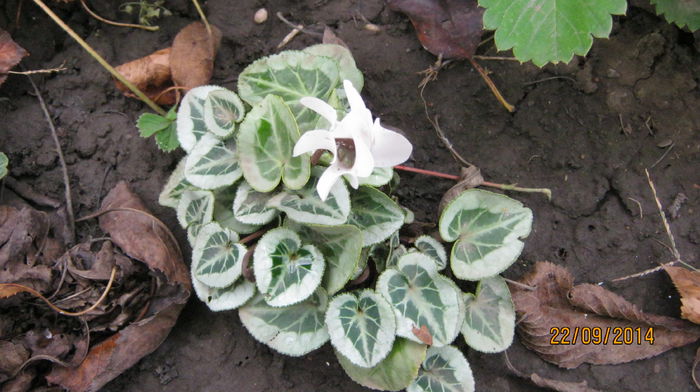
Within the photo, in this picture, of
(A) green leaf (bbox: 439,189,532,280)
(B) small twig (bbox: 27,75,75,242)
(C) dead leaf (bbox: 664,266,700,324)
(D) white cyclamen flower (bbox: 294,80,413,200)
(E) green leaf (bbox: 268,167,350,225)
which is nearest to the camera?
(D) white cyclamen flower (bbox: 294,80,413,200)

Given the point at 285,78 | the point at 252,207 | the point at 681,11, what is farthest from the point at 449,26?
the point at 252,207

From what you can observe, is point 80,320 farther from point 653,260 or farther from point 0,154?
point 653,260

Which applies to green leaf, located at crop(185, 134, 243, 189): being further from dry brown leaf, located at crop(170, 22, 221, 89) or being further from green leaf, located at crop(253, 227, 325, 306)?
dry brown leaf, located at crop(170, 22, 221, 89)

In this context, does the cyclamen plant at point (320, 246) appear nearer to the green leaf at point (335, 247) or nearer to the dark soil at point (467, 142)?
the green leaf at point (335, 247)

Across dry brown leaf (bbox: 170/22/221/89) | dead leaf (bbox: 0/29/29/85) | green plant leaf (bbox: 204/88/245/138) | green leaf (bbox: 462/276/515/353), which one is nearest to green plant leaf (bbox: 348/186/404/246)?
green leaf (bbox: 462/276/515/353)

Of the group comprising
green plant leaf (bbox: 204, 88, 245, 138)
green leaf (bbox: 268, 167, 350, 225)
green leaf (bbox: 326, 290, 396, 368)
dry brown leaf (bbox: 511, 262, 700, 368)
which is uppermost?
green plant leaf (bbox: 204, 88, 245, 138)

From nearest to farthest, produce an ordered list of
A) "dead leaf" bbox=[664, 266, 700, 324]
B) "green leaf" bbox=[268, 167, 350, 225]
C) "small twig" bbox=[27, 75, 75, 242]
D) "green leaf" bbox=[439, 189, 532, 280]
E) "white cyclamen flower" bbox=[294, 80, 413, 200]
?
"white cyclamen flower" bbox=[294, 80, 413, 200] → "green leaf" bbox=[268, 167, 350, 225] → "green leaf" bbox=[439, 189, 532, 280] → "dead leaf" bbox=[664, 266, 700, 324] → "small twig" bbox=[27, 75, 75, 242]
